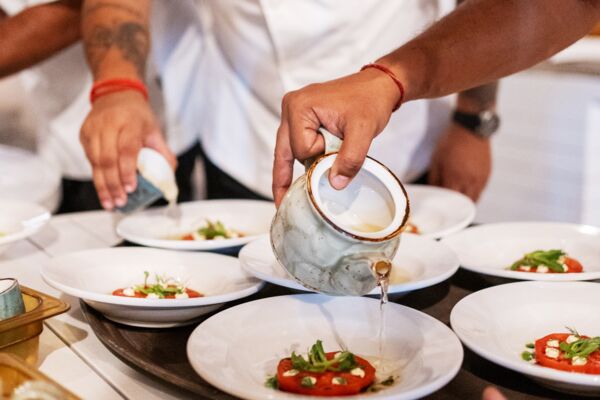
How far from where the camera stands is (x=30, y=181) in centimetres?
227

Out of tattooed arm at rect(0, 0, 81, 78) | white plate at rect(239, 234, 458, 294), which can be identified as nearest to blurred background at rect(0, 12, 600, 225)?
tattooed arm at rect(0, 0, 81, 78)

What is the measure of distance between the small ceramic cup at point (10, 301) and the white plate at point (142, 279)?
0.12 metres

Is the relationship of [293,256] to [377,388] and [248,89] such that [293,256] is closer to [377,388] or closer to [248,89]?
[377,388]

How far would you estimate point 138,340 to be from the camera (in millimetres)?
1313

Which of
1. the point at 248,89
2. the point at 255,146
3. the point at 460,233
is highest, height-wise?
the point at 248,89

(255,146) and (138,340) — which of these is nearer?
(138,340)

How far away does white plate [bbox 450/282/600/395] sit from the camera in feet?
4.07

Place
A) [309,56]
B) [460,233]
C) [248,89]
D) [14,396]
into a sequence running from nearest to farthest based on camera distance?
[14,396] → [460,233] → [309,56] → [248,89]

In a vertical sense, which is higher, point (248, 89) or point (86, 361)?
point (248, 89)

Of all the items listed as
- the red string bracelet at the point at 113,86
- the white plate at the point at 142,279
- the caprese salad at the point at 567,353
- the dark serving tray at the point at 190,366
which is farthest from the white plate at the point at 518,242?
the red string bracelet at the point at 113,86

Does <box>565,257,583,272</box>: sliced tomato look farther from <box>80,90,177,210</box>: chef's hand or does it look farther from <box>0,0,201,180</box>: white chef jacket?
<box>0,0,201,180</box>: white chef jacket

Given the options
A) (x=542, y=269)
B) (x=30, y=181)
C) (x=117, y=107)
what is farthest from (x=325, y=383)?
(x=30, y=181)

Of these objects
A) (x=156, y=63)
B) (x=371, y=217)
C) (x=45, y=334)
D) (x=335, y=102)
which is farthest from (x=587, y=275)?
(x=156, y=63)

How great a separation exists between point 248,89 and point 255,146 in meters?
0.15
